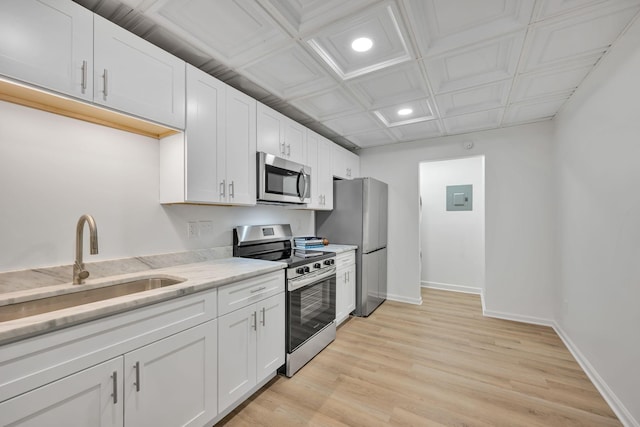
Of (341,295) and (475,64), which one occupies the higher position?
(475,64)

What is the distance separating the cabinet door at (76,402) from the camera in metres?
0.93

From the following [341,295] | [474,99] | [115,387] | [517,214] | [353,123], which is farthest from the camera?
[517,214]

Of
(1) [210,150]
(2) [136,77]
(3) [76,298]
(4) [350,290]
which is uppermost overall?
(2) [136,77]

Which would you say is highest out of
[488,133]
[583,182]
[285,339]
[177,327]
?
[488,133]

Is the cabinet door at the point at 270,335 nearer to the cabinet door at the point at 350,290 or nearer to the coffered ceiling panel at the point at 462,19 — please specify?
the cabinet door at the point at 350,290

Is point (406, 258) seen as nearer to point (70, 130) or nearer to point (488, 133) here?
point (488, 133)

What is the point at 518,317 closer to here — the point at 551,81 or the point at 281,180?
the point at 551,81

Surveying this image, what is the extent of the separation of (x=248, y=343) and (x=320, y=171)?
214 centimetres

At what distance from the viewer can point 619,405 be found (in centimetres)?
175

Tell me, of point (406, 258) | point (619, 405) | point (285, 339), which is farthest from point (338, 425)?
point (406, 258)

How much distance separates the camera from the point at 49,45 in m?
1.24

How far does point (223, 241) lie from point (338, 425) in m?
1.68

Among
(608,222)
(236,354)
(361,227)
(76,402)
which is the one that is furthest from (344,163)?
(76,402)

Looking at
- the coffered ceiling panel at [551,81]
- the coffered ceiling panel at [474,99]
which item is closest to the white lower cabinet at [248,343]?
the coffered ceiling panel at [474,99]
